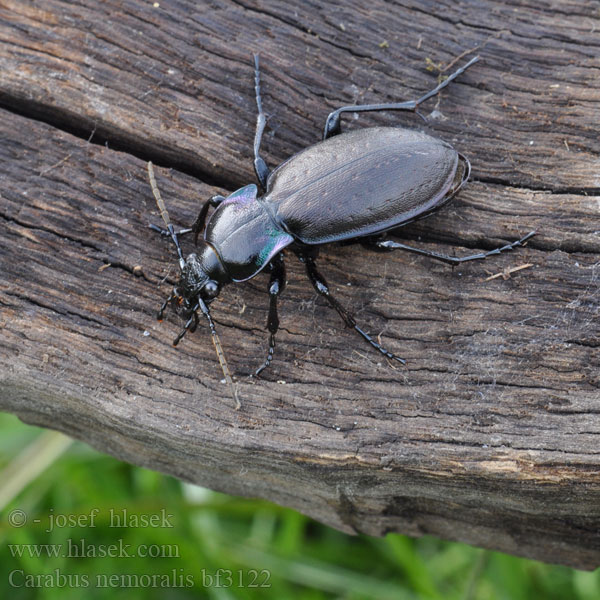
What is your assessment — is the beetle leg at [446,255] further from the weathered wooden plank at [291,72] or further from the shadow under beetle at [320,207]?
the weathered wooden plank at [291,72]

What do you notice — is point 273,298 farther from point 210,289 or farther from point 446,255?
point 446,255

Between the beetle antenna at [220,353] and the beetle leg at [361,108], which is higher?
the beetle leg at [361,108]

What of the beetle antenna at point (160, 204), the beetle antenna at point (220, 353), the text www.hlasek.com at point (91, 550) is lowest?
the text www.hlasek.com at point (91, 550)

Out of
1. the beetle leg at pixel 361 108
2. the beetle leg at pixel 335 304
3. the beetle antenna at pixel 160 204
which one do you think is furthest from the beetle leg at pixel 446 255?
the beetle antenna at pixel 160 204

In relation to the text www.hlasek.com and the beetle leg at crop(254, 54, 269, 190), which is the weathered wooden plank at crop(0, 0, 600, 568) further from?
the text www.hlasek.com

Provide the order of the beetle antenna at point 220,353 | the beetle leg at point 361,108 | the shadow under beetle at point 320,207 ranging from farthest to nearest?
the beetle leg at point 361,108 → the shadow under beetle at point 320,207 → the beetle antenna at point 220,353

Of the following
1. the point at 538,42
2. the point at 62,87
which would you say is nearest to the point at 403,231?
the point at 538,42

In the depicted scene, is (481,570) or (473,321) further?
(481,570)

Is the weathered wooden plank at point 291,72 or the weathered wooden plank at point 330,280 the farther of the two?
the weathered wooden plank at point 291,72

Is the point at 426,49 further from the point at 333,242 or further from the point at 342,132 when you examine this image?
the point at 333,242
